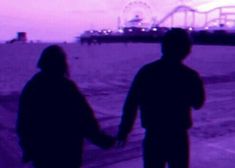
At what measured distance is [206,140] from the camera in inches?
302

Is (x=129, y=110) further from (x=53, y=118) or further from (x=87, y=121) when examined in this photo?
(x=53, y=118)

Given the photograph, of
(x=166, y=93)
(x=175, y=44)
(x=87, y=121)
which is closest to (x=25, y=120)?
(x=87, y=121)

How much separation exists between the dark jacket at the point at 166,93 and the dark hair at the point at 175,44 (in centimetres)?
6

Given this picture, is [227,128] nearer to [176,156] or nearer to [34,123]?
[176,156]

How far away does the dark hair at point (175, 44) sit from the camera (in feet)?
11.9

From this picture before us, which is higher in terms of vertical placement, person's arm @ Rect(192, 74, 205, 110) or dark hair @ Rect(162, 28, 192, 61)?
dark hair @ Rect(162, 28, 192, 61)

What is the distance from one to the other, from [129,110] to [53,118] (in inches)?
27.5

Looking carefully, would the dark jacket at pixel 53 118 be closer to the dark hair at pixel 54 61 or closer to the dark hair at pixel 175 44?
the dark hair at pixel 54 61

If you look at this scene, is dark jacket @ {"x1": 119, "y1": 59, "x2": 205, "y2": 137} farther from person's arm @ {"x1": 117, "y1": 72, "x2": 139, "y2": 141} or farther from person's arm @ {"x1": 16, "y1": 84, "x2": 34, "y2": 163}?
person's arm @ {"x1": 16, "y1": 84, "x2": 34, "y2": 163}

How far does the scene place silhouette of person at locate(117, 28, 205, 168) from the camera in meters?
3.66

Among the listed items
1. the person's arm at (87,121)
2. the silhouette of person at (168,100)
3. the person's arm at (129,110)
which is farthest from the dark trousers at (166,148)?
the person's arm at (87,121)

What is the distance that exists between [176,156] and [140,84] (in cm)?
61

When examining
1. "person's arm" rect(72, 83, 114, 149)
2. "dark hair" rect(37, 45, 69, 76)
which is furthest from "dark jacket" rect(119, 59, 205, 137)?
"dark hair" rect(37, 45, 69, 76)

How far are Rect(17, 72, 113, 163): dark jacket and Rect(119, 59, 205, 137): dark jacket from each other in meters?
0.45
